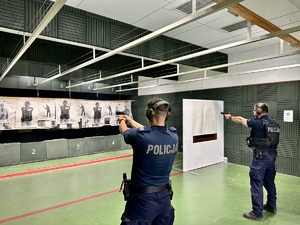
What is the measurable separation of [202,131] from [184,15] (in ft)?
11.4

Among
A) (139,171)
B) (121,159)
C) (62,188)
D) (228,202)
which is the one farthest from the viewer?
(121,159)

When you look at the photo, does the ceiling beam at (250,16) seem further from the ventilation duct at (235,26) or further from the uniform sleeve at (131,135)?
the ventilation duct at (235,26)

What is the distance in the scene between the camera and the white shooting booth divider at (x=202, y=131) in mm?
5918

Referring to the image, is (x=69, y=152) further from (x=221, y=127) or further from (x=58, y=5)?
(x=58, y=5)

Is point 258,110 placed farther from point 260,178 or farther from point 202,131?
point 202,131

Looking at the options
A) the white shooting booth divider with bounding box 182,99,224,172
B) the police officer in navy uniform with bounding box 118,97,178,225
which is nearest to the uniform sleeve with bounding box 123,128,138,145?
the police officer in navy uniform with bounding box 118,97,178,225

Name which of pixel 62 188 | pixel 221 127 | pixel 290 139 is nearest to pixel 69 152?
pixel 62 188

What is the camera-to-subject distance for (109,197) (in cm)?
427

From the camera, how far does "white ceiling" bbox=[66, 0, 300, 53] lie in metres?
2.59

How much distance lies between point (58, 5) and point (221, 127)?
6.14 meters

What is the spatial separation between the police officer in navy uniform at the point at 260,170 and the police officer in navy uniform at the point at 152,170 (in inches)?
80.3

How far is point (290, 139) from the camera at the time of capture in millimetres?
5691

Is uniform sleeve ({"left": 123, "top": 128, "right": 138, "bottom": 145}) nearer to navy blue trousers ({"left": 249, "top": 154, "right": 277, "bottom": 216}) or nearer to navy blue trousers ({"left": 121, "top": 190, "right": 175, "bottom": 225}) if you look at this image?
navy blue trousers ({"left": 121, "top": 190, "right": 175, "bottom": 225})

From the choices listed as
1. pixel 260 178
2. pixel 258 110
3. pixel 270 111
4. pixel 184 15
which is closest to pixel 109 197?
pixel 260 178
